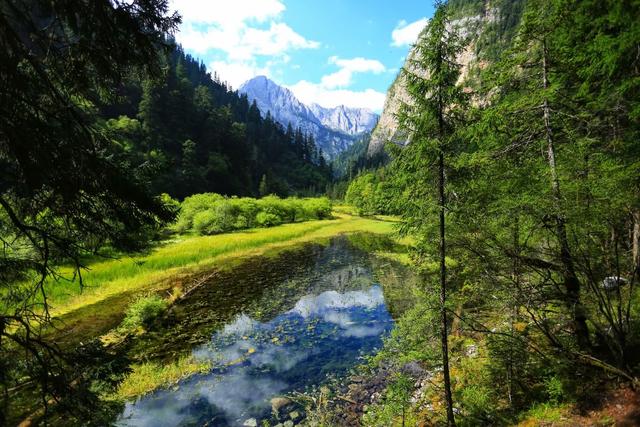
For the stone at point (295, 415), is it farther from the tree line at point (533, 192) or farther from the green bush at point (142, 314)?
the green bush at point (142, 314)

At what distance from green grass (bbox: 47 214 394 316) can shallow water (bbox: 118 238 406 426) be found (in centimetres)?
465

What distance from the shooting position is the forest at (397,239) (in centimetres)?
420

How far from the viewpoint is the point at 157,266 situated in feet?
83.0

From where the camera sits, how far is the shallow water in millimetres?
10156

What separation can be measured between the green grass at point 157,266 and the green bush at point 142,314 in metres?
2.08

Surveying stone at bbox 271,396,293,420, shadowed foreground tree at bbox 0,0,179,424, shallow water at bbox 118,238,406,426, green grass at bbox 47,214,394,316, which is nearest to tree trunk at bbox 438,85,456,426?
stone at bbox 271,396,293,420

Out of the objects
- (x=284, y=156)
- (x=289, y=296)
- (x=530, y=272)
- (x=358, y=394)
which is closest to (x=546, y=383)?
(x=530, y=272)

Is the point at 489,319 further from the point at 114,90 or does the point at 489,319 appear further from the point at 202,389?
the point at 114,90

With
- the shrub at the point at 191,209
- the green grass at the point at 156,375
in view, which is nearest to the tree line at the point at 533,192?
the green grass at the point at 156,375

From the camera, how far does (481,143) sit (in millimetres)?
11508

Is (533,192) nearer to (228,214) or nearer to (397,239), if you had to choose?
(397,239)

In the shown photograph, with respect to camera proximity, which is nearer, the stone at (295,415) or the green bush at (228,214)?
the stone at (295,415)

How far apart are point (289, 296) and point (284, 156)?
137m

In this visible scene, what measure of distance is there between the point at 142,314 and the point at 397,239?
13373 millimetres
